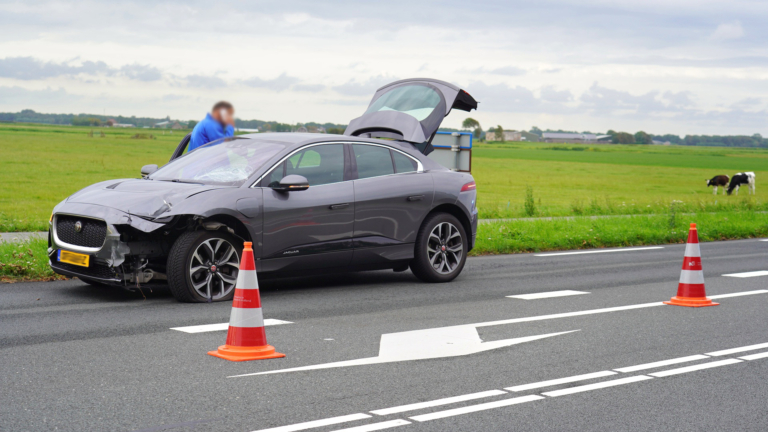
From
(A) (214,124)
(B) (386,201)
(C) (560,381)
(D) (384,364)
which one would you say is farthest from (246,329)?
(A) (214,124)

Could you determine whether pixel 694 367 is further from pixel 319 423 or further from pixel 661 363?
pixel 319 423

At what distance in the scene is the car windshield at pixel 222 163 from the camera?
848cm

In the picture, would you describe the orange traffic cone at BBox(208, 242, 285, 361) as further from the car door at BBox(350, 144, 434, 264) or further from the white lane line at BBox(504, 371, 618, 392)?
the car door at BBox(350, 144, 434, 264)

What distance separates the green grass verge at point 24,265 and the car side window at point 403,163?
398 centimetres

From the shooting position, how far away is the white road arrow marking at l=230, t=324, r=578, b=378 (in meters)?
5.98

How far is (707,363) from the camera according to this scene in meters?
6.05

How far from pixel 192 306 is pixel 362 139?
9.28ft

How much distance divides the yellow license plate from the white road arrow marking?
116 inches

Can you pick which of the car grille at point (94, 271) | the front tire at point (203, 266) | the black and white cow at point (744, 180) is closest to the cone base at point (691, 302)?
the front tire at point (203, 266)

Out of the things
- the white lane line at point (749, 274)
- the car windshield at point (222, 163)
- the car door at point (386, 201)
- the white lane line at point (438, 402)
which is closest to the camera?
the white lane line at point (438, 402)

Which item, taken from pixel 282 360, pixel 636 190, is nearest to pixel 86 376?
pixel 282 360

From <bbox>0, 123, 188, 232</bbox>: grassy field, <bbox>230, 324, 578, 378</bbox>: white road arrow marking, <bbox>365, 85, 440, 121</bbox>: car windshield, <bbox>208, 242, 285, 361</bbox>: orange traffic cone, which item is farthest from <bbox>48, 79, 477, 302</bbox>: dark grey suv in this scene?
<bbox>0, 123, 188, 232</bbox>: grassy field

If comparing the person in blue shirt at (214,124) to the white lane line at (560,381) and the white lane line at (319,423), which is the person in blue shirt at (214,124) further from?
the white lane line at (319,423)

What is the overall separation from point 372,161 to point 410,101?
2.03 meters
